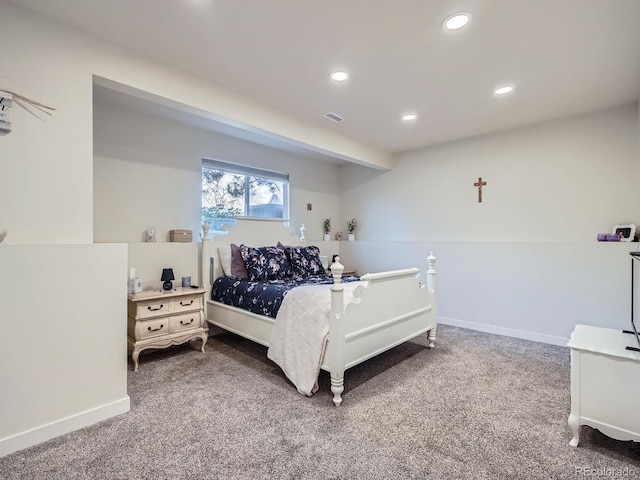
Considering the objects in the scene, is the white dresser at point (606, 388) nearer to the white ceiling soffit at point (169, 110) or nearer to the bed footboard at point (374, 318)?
the bed footboard at point (374, 318)

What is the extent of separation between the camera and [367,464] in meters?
1.64

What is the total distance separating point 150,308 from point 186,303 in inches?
13.2

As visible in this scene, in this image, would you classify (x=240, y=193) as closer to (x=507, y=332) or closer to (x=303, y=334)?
(x=303, y=334)

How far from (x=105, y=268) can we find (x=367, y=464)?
197 centimetres

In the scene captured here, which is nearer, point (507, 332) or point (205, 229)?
point (205, 229)

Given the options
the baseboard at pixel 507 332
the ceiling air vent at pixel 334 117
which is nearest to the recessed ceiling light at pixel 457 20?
the ceiling air vent at pixel 334 117

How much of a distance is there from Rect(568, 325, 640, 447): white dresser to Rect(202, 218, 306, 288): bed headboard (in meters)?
3.39

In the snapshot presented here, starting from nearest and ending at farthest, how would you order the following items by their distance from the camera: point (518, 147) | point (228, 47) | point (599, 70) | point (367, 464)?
1. point (367, 464)
2. point (228, 47)
3. point (599, 70)
4. point (518, 147)

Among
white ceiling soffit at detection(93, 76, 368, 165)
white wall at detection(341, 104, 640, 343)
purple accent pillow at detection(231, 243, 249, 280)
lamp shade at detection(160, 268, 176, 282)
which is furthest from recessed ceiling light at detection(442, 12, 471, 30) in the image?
lamp shade at detection(160, 268, 176, 282)

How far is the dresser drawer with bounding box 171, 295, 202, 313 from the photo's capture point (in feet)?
10.2

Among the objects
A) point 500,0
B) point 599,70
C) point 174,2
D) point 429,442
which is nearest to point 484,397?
point 429,442

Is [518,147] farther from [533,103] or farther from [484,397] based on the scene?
[484,397]

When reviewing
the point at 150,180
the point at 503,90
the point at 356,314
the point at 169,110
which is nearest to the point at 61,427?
the point at 356,314

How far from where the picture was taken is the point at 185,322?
317cm
